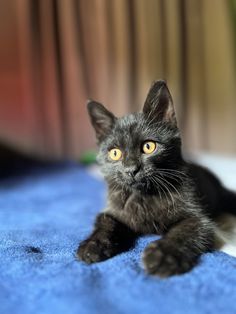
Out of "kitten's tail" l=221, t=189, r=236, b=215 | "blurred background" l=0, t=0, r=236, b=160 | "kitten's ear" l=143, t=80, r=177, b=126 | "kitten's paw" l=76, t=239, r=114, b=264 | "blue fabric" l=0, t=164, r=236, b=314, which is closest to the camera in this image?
"blue fabric" l=0, t=164, r=236, b=314

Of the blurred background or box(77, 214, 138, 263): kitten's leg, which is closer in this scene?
box(77, 214, 138, 263): kitten's leg

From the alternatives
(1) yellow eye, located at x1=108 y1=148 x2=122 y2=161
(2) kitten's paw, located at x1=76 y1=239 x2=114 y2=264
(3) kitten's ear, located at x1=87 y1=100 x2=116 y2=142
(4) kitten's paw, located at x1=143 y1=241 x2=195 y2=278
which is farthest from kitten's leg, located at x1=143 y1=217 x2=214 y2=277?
(3) kitten's ear, located at x1=87 y1=100 x2=116 y2=142

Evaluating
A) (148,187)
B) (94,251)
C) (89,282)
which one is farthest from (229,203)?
(89,282)

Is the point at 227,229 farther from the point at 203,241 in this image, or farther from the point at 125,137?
the point at 125,137

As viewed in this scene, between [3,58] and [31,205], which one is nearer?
[31,205]

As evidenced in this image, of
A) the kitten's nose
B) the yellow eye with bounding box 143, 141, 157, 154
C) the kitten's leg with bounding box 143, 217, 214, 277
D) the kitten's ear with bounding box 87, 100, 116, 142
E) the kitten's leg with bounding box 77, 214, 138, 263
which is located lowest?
the kitten's leg with bounding box 77, 214, 138, 263

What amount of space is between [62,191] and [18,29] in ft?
4.01

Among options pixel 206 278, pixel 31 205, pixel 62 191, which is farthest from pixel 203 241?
pixel 62 191

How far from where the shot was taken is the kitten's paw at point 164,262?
2.94 feet

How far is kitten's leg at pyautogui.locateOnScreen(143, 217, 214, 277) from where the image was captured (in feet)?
2.96

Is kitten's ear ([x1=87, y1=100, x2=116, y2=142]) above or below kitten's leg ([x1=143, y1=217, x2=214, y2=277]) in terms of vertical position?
above

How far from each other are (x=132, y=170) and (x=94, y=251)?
0.24 metres

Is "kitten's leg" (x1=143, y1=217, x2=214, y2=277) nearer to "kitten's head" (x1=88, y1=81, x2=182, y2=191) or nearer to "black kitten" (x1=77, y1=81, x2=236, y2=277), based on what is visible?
"black kitten" (x1=77, y1=81, x2=236, y2=277)

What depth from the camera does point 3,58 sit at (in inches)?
106
